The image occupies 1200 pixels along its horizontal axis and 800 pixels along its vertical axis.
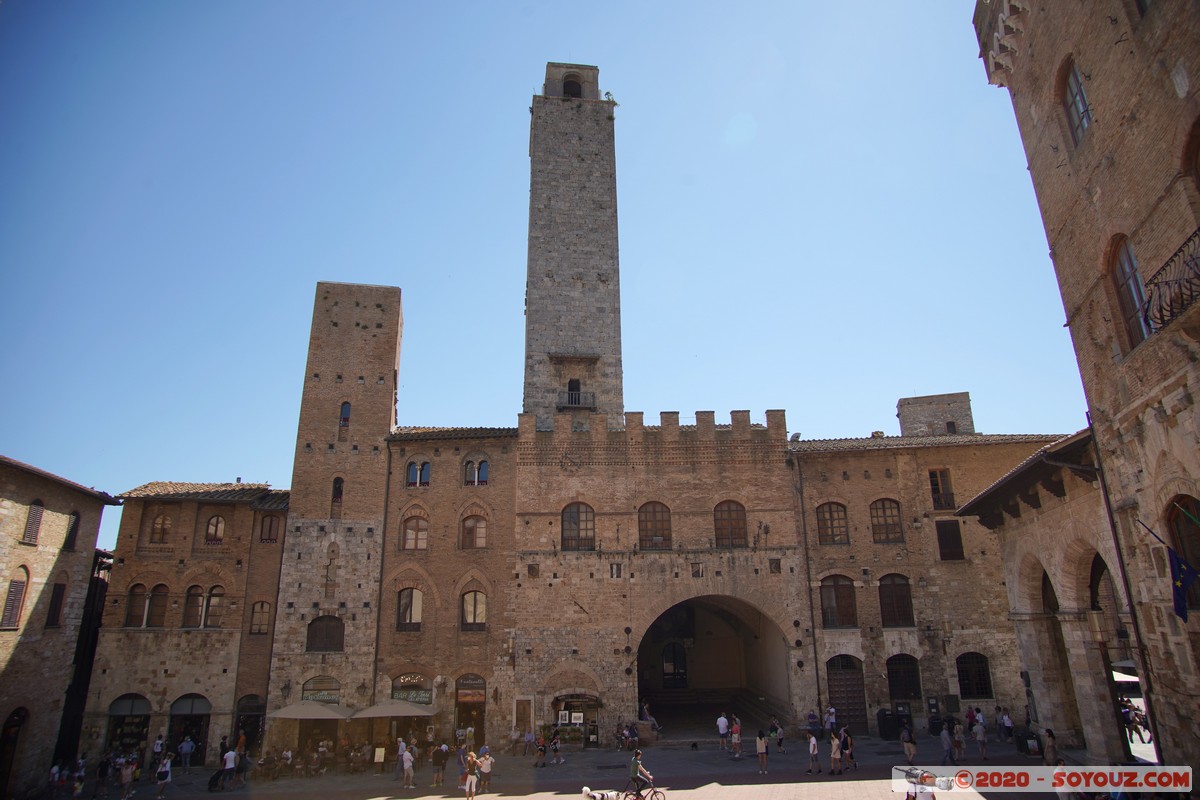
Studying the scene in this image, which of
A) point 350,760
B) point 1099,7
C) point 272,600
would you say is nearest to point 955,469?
point 1099,7

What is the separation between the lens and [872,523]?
27.0m

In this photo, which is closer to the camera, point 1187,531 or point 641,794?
point 1187,531

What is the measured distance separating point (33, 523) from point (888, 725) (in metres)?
28.9

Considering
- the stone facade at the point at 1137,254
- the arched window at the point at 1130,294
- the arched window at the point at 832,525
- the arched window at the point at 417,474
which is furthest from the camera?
the arched window at the point at 417,474

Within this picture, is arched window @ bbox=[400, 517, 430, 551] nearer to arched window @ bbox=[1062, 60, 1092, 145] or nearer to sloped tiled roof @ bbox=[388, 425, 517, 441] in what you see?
sloped tiled roof @ bbox=[388, 425, 517, 441]

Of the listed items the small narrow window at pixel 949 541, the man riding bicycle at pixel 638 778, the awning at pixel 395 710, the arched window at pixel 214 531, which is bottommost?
the man riding bicycle at pixel 638 778

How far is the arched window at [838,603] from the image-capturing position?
85.9 feet

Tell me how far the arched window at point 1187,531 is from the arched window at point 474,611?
20.7 meters

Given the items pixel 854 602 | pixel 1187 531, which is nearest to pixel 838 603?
pixel 854 602

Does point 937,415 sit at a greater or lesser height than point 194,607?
greater

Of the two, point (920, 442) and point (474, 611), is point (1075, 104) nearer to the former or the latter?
point (920, 442)

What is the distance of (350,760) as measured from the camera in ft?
76.7

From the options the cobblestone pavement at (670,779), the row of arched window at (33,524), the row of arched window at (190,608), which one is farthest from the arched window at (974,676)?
the row of arched window at (33,524)

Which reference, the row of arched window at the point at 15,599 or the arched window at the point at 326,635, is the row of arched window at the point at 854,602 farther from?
the row of arched window at the point at 15,599
